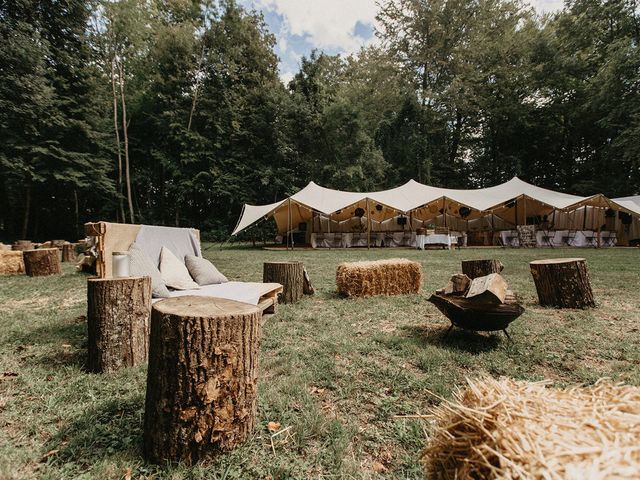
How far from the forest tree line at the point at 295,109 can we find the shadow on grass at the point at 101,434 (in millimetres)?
15595

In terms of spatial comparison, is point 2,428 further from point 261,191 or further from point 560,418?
point 261,191

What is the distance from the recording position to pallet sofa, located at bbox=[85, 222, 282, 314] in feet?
8.73

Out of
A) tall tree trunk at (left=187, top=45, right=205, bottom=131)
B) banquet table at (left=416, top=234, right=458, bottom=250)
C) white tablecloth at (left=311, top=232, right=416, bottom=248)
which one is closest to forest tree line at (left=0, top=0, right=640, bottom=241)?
tall tree trunk at (left=187, top=45, right=205, bottom=131)

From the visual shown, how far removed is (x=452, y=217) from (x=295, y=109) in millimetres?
10587

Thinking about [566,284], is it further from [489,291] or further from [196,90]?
[196,90]

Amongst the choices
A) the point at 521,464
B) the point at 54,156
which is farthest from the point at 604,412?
the point at 54,156

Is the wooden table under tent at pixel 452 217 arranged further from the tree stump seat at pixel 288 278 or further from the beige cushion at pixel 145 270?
the beige cushion at pixel 145 270

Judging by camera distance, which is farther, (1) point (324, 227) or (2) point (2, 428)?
(1) point (324, 227)

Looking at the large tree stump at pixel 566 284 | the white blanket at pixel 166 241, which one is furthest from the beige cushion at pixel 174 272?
the large tree stump at pixel 566 284

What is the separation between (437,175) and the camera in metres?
21.9

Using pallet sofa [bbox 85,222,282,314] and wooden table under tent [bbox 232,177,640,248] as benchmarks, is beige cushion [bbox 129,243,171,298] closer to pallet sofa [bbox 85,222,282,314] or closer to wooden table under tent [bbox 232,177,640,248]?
pallet sofa [bbox 85,222,282,314]

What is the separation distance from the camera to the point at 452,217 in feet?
53.7

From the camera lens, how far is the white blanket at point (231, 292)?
278 cm

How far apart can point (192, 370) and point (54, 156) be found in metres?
16.3
